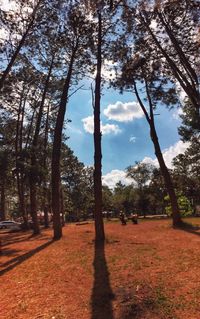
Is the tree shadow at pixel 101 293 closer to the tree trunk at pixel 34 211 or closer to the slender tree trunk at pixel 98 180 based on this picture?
the slender tree trunk at pixel 98 180

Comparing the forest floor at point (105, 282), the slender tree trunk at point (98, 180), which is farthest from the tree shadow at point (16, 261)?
the slender tree trunk at point (98, 180)

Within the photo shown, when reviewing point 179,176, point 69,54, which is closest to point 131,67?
point 69,54

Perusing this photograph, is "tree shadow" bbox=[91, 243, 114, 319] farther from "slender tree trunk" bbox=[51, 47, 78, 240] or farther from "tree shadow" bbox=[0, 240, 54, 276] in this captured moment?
"slender tree trunk" bbox=[51, 47, 78, 240]

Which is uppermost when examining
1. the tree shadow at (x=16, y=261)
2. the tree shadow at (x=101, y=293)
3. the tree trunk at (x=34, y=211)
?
the tree trunk at (x=34, y=211)

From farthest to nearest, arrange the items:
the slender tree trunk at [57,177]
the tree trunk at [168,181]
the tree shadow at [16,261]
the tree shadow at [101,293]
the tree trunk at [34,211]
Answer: the tree trunk at [34,211]
the tree trunk at [168,181]
the slender tree trunk at [57,177]
the tree shadow at [16,261]
the tree shadow at [101,293]

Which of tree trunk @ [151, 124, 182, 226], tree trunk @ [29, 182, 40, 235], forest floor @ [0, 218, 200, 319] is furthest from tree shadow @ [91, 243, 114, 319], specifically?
tree trunk @ [29, 182, 40, 235]

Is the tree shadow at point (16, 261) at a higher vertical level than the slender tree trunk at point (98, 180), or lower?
lower

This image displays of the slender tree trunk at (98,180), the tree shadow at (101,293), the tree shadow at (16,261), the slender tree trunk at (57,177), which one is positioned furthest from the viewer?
the slender tree trunk at (57,177)

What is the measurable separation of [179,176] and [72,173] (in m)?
32.3

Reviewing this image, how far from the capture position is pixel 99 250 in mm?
14664

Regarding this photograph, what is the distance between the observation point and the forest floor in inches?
300

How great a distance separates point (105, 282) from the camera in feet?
31.8

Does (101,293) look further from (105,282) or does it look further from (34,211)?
(34,211)

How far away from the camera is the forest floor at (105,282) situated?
762 centimetres
